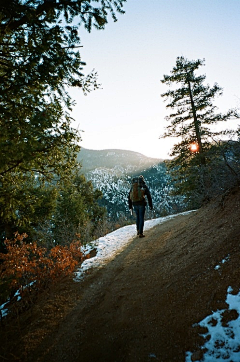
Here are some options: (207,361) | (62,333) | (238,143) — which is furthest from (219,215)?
(62,333)

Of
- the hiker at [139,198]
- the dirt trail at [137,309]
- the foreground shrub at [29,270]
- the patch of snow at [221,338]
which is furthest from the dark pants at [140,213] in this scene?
the patch of snow at [221,338]

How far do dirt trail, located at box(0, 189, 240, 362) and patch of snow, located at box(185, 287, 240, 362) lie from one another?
94mm

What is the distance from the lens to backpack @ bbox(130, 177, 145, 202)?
315 inches

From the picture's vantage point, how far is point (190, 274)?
137 inches

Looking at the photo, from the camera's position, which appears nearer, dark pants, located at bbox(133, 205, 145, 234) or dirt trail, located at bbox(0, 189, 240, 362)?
dirt trail, located at bbox(0, 189, 240, 362)

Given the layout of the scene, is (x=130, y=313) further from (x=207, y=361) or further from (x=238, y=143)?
(x=238, y=143)

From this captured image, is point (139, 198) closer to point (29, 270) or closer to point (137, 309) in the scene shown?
point (29, 270)

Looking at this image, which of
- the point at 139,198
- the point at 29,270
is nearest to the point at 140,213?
the point at 139,198

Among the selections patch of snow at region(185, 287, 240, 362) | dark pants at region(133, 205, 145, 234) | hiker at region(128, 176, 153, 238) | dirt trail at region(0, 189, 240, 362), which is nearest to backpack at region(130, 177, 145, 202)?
hiker at region(128, 176, 153, 238)

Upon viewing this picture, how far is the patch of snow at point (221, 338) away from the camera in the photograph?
6.67ft

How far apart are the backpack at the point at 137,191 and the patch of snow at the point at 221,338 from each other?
5.57 metres

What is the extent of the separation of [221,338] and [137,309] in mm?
1377

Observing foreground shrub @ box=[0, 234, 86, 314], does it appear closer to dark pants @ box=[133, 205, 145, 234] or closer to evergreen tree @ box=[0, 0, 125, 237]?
evergreen tree @ box=[0, 0, 125, 237]

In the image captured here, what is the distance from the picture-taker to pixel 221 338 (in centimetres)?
220
